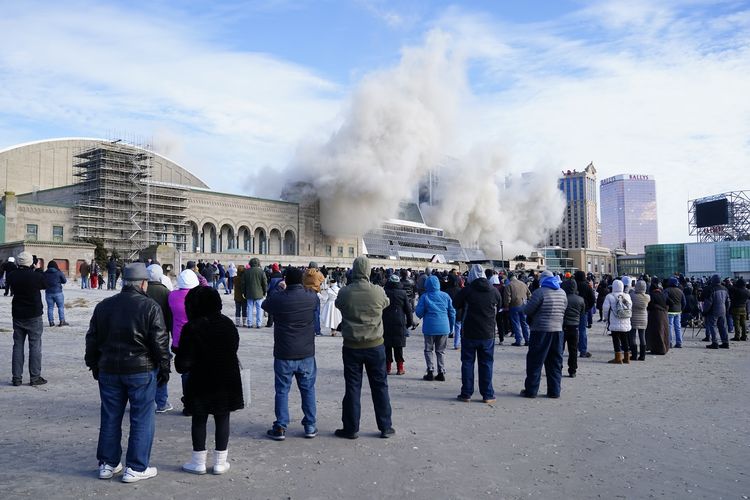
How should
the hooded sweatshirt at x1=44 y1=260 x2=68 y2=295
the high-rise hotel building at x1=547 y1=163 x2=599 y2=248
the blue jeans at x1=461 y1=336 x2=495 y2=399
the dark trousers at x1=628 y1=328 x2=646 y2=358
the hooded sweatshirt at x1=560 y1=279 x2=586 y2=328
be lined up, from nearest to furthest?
the blue jeans at x1=461 y1=336 x2=495 y2=399, the hooded sweatshirt at x1=560 y1=279 x2=586 y2=328, the dark trousers at x1=628 y1=328 x2=646 y2=358, the hooded sweatshirt at x1=44 y1=260 x2=68 y2=295, the high-rise hotel building at x1=547 y1=163 x2=599 y2=248

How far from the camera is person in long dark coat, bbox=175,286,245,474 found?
479 cm

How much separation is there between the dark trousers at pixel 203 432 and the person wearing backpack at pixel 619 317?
8114mm

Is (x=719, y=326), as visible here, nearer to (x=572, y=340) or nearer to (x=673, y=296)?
(x=673, y=296)

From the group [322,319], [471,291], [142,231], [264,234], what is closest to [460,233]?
[264,234]

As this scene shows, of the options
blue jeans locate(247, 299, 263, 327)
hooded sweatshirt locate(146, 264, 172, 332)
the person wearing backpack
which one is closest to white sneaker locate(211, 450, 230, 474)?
hooded sweatshirt locate(146, 264, 172, 332)

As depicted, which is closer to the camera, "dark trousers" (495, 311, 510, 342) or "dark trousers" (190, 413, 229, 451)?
"dark trousers" (190, 413, 229, 451)

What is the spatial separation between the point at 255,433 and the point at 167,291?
2.20 metres

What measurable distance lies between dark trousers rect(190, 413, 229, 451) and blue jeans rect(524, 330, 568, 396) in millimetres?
4488

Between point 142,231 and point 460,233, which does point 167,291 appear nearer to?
point 142,231

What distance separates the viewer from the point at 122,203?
53375mm

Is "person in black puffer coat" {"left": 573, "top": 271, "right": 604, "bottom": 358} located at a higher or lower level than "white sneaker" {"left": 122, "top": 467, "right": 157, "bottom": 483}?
higher

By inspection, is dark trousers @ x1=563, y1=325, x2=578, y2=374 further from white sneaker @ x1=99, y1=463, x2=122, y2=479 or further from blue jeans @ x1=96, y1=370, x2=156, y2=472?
white sneaker @ x1=99, y1=463, x2=122, y2=479

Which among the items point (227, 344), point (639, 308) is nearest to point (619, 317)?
point (639, 308)

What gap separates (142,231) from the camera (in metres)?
54.4
